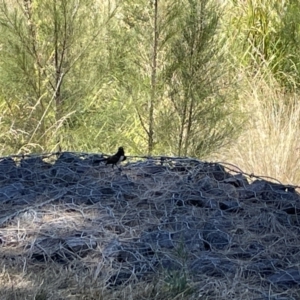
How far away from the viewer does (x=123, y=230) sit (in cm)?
393

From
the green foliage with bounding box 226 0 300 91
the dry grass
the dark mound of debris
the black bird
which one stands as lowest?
the dry grass

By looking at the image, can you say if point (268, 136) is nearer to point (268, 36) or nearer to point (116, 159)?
point (116, 159)

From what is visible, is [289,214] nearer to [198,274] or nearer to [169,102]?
[198,274]

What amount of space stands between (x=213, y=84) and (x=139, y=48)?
764 mm

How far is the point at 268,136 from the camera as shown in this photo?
6.64 m

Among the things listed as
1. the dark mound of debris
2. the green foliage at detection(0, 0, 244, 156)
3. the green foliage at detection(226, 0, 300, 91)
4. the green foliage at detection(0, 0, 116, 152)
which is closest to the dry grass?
the green foliage at detection(0, 0, 244, 156)

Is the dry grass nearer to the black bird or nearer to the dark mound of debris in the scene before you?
the dark mound of debris

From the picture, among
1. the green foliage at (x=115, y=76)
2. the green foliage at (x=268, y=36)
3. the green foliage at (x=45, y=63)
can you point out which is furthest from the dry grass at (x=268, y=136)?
the green foliage at (x=45, y=63)

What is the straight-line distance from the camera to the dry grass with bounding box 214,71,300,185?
19.9 feet

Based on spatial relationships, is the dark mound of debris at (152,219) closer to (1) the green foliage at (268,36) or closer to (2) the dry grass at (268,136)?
(2) the dry grass at (268,136)

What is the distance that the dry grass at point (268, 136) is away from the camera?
607cm

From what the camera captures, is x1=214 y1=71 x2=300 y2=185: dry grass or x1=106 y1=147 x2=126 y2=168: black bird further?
x1=214 y1=71 x2=300 y2=185: dry grass

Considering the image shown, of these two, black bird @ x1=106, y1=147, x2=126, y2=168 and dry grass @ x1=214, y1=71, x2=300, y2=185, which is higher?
black bird @ x1=106, y1=147, x2=126, y2=168

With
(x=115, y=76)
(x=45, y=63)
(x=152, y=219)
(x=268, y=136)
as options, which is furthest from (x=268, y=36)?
(x=152, y=219)
